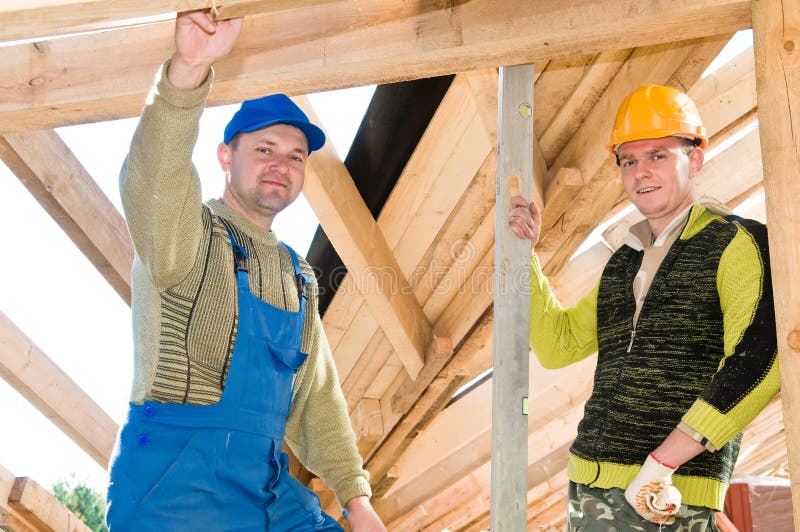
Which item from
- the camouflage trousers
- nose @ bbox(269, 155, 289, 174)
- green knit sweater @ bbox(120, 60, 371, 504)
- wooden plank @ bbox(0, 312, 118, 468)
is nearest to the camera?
green knit sweater @ bbox(120, 60, 371, 504)

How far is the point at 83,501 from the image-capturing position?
16.1 m

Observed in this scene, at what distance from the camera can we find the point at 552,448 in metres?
6.01

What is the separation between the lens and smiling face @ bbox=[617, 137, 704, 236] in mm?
2350

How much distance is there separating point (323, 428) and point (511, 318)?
54 centimetres

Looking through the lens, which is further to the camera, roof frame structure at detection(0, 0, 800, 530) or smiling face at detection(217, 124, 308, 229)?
smiling face at detection(217, 124, 308, 229)

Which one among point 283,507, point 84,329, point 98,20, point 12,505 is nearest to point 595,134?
point 283,507

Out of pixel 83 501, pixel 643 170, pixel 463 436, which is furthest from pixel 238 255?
pixel 83 501

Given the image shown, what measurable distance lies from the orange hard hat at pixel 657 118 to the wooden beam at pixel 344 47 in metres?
0.18

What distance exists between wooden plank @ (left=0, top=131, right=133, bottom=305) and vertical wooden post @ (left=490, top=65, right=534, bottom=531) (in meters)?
1.70

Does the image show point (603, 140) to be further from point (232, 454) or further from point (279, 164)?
point (232, 454)

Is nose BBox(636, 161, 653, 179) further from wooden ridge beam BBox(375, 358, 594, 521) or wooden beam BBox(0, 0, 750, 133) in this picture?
wooden ridge beam BBox(375, 358, 594, 521)

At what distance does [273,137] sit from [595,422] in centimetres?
108

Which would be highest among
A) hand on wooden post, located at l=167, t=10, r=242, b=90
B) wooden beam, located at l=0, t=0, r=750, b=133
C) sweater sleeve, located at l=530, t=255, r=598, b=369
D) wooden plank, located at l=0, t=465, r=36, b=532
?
wooden beam, located at l=0, t=0, r=750, b=133

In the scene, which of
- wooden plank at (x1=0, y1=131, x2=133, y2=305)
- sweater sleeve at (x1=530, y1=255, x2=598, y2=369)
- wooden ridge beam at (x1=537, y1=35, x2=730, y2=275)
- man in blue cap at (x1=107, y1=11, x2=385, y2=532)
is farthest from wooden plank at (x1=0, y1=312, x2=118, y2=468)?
sweater sleeve at (x1=530, y1=255, x2=598, y2=369)
